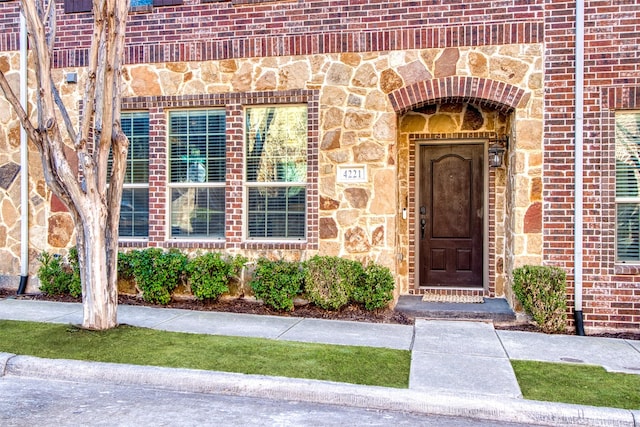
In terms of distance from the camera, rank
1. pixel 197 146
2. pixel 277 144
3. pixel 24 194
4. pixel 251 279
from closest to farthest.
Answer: pixel 251 279, pixel 277 144, pixel 197 146, pixel 24 194

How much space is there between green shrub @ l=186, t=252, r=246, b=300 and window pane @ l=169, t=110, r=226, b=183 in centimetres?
132

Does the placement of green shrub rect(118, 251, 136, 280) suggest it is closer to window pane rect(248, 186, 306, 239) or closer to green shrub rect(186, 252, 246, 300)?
green shrub rect(186, 252, 246, 300)

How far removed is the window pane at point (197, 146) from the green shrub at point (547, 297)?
15.5ft

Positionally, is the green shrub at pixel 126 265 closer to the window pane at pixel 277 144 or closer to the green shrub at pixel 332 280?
the window pane at pixel 277 144

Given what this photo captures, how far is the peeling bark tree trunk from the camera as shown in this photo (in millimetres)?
5941

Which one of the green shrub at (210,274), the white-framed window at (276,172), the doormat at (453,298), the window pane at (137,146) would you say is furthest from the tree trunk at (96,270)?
the doormat at (453,298)

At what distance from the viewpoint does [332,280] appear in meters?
7.64

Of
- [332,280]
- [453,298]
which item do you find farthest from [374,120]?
[453,298]

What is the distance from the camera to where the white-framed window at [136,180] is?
880 centimetres

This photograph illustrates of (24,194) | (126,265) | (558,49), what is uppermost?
(558,49)

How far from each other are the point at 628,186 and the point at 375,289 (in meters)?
3.70

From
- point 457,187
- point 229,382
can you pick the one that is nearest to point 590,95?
point 457,187

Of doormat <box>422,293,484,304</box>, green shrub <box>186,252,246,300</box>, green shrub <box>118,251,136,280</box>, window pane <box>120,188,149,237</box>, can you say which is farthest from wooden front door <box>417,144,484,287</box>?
green shrub <box>118,251,136,280</box>

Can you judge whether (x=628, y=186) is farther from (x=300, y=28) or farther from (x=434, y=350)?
(x=300, y=28)
